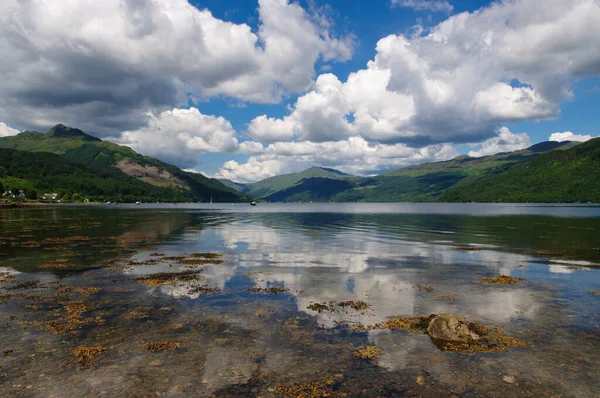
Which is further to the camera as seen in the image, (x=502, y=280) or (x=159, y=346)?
(x=502, y=280)

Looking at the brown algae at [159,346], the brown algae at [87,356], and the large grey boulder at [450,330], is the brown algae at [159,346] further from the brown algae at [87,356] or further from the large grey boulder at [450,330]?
the large grey boulder at [450,330]

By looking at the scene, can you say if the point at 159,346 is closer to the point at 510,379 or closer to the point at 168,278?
the point at 510,379

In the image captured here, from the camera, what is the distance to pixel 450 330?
16969 millimetres

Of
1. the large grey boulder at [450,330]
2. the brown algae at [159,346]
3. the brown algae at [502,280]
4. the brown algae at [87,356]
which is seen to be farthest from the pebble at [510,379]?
the brown algae at [502,280]

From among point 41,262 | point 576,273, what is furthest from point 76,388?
point 576,273

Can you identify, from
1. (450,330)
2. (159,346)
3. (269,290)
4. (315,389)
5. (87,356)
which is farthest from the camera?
(269,290)

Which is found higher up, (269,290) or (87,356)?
(87,356)

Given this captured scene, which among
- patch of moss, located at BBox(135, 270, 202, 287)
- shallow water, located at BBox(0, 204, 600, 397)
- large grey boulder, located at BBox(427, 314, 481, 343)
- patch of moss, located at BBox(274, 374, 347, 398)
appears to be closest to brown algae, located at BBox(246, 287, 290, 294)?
shallow water, located at BBox(0, 204, 600, 397)

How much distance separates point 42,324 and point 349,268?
25.2 m

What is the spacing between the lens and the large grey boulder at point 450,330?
54.4ft

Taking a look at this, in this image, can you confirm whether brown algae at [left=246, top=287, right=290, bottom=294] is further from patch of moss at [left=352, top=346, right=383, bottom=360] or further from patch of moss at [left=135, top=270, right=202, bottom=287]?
patch of moss at [left=352, top=346, right=383, bottom=360]

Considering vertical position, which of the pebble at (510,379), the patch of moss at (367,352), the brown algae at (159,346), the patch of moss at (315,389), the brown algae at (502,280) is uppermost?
the brown algae at (159,346)

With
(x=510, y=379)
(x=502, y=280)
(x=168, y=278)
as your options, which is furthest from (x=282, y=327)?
(x=502, y=280)

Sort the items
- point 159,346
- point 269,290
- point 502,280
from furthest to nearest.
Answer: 1. point 502,280
2. point 269,290
3. point 159,346
